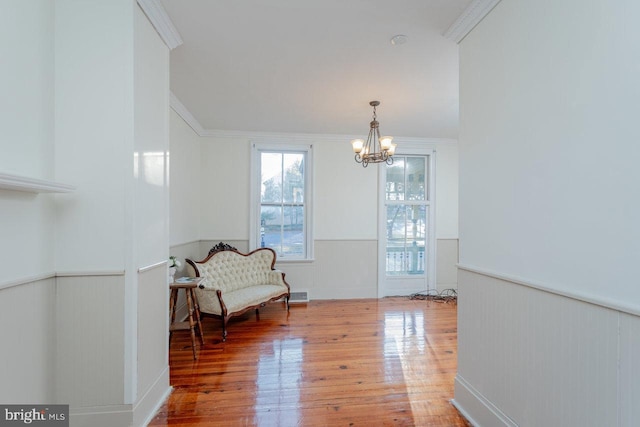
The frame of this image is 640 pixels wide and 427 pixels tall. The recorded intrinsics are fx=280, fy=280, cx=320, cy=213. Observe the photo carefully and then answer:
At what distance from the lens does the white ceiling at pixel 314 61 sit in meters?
1.92

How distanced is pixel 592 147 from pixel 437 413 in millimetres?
1894

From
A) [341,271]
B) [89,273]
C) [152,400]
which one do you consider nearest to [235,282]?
[341,271]

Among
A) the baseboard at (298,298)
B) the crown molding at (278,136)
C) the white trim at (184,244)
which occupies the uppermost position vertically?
the crown molding at (278,136)

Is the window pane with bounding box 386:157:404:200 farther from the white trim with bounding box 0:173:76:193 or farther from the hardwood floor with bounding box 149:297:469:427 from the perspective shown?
the white trim with bounding box 0:173:76:193

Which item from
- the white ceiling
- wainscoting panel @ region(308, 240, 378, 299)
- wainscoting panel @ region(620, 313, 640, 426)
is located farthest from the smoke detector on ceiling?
wainscoting panel @ region(308, 240, 378, 299)

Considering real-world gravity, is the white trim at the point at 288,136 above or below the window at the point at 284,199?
above

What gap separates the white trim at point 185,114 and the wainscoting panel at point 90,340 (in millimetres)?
2346

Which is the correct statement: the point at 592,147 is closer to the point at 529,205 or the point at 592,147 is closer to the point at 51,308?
the point at 529,205

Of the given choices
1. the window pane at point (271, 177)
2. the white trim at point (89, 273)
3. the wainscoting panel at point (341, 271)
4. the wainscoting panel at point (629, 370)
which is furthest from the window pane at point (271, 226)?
the wainscoting panel at point (629, 370)

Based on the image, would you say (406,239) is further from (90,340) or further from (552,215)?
(90,340)

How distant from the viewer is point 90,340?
168 cm

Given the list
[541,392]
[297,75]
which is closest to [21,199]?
[297,75]

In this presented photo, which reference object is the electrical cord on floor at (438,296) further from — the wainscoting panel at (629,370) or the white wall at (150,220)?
the white wall at (150,220)

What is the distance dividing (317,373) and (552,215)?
2134mm
